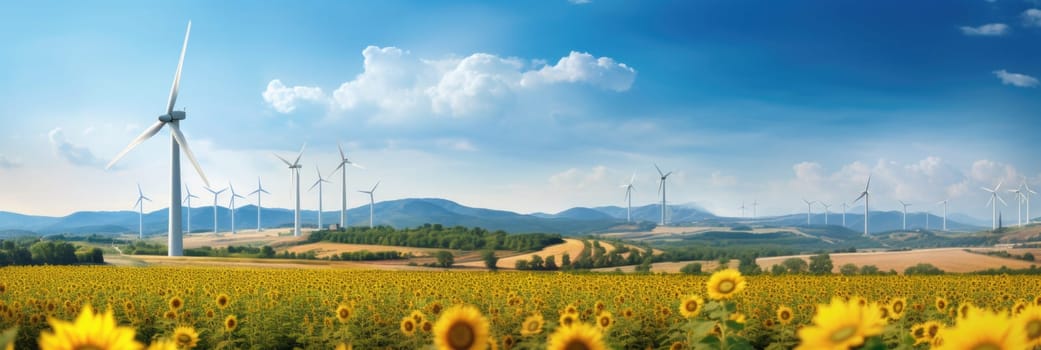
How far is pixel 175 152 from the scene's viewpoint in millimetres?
70188

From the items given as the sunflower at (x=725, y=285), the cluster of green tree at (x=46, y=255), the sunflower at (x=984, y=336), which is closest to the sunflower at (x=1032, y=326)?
the sunflower at (x=984, y=336)

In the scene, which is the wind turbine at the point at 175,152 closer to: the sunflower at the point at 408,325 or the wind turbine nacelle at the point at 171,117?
the wind turbine nacelle at the point at 171,117

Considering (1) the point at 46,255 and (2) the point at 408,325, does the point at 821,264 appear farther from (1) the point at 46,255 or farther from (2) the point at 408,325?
(1) the point at 46,255

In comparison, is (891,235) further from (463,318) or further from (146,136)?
(463,318)

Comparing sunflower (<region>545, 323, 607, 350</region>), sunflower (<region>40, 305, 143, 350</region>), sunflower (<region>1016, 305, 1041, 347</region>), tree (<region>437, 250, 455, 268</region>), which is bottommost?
tree (<region>437, 250, 455, 268</region>)

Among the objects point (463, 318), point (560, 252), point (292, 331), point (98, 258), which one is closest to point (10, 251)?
point (98, 258)

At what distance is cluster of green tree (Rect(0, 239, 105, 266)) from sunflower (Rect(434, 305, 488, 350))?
56326 millimetres

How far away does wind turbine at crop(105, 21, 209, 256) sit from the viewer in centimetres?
6775

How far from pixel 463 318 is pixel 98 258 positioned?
6098 centimetres

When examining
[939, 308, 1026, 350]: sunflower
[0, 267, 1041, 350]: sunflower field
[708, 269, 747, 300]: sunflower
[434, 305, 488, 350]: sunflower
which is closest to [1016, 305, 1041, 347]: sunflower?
[0, 267, 1041, 350]: sunflower field

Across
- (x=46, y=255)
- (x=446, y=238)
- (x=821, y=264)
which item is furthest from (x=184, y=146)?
(x=821, y=264)

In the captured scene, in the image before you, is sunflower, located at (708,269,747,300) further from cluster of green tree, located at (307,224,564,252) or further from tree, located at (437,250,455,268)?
cluster of green tree, located at (307,224,564,252)

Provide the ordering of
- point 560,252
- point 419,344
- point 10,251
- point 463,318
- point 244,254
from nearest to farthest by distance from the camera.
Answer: point 463,318 → point 419,344 → point 10,251 → point 560,252 → point 244,254

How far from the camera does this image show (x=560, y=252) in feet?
222
